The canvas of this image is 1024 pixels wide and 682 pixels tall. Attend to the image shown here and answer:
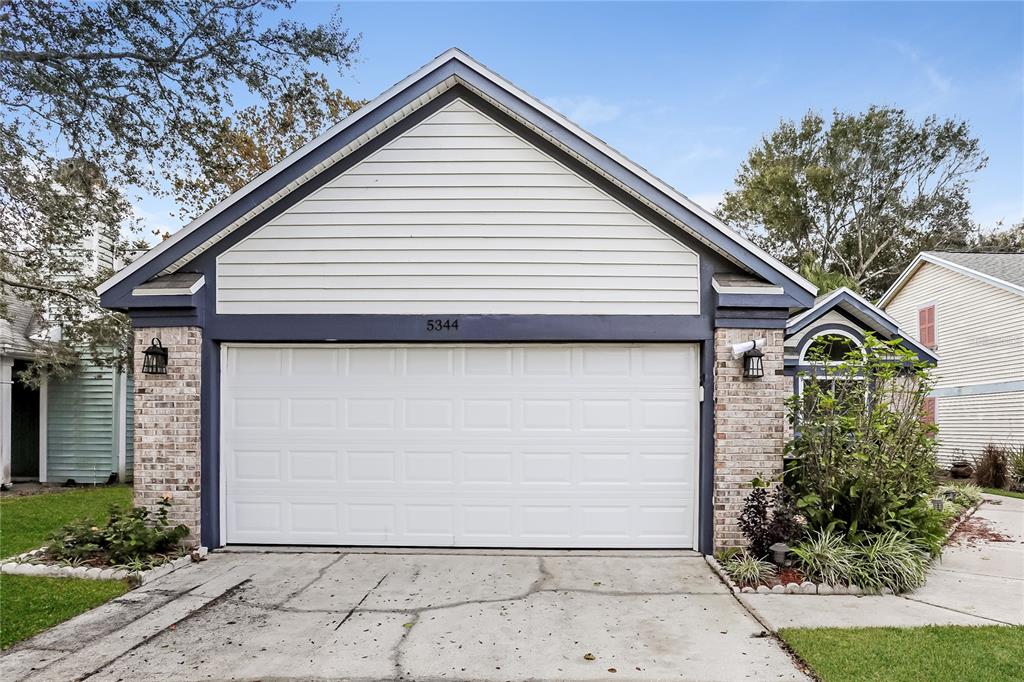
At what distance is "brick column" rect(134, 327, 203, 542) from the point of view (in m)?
6.88

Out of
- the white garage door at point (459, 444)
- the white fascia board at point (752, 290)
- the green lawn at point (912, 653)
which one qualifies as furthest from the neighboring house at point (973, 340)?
the green lawn at point (912, 653)

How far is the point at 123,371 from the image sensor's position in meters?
13.0

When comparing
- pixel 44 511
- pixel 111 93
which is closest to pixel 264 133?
pixel 111 93

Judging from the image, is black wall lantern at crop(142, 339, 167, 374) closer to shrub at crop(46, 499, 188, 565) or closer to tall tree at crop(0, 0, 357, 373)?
shrub at crop(46, 499, 188, 565)

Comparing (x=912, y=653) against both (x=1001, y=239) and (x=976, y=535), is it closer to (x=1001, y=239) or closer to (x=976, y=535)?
(x=976, y=535)

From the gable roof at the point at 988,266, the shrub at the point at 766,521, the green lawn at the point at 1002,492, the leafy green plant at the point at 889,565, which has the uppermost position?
the gable roof at the point at 988,266

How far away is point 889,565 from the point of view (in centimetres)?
584

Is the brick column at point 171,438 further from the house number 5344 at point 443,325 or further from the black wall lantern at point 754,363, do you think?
the black wall lantern at point 754,363

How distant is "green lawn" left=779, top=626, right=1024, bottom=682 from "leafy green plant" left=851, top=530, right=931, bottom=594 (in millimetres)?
880

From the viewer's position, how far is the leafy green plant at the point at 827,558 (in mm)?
5852

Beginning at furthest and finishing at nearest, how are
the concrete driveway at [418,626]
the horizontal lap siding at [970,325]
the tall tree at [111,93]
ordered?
the horizontal lap siding at [970,325] → the tall tree at [111,93] → the concrete driveway at [418,626]

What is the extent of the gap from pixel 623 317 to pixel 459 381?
6.65 ft

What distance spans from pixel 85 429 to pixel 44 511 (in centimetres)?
383

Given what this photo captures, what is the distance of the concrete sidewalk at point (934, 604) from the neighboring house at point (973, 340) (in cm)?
976
